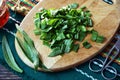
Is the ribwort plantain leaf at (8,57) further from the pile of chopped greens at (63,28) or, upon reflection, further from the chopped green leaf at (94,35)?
the chopped green leaf at (94,35)

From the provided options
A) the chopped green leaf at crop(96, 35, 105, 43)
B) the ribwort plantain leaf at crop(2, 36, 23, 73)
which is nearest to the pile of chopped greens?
the chopped green leaf at crop(96, 35, 105, 43)

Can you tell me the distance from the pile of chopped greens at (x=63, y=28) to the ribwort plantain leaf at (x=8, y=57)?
128 millimetres

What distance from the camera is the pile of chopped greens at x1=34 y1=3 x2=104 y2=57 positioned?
1004mm

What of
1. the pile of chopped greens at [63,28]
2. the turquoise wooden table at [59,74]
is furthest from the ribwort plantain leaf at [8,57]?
the pile of chopped greens at [63,28]

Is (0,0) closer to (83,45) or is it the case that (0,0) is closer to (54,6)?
(54,6)

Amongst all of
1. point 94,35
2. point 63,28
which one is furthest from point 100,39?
point 63,28

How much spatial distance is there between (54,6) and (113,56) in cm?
34

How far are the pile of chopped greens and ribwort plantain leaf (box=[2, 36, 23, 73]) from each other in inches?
5.0

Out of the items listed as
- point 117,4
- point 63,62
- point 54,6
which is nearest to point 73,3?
point 54,6

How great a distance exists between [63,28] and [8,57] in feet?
0.79

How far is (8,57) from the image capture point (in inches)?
41.4

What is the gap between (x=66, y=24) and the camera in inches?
40.7

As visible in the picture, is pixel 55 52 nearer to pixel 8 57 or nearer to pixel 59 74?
→ pixel 59 74

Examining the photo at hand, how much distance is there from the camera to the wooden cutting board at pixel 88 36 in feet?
3.20
